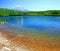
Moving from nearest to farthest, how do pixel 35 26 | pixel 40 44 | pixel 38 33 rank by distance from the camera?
pixel 40 44
pixel 38 33
pixel 35 26

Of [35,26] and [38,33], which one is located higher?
[38,33]

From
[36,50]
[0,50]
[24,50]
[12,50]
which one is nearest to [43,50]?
[36,50]

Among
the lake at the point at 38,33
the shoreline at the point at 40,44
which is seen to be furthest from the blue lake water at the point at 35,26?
the shoreline at the point at 40,44

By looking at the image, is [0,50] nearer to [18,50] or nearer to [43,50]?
[18,50]

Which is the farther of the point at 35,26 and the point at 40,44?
the point at 35,26

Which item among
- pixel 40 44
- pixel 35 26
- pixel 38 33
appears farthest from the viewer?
pixel 35 26

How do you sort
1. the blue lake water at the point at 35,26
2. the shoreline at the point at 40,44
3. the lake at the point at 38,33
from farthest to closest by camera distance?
the blue lake water at the point at 35,26 < the lake at the point at 38,33 < the shoreline at the point at 40,44

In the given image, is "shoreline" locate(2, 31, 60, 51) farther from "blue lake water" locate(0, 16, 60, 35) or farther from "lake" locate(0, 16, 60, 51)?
"blue lake water" locate(0, 16, 60, 35)

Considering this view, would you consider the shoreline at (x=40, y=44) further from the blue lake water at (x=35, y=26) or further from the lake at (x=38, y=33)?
the blue lake water at (x=35, y=26)

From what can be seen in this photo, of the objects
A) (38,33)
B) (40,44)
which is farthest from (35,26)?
(40,44)

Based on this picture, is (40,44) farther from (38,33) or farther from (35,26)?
(35,26)

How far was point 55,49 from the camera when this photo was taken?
48.4 ft

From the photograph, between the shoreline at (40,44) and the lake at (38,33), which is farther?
the lake at (38,33)

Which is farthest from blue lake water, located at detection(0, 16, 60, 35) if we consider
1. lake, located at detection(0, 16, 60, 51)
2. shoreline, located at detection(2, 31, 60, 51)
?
shoreline, located at detection(2, 31, 60, 51)
